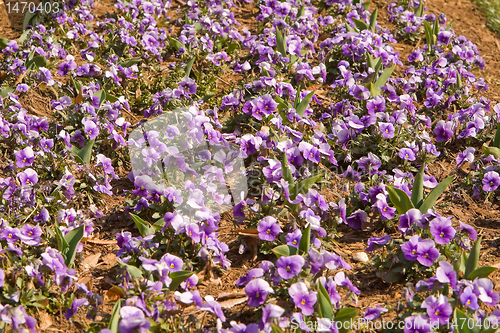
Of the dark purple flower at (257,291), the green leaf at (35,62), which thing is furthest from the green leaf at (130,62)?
the dark purple flower at (257,291)

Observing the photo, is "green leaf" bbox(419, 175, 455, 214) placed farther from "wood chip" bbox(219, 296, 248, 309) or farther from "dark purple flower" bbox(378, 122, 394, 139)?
"wood chip" bbox(219, 296, 248, 309)

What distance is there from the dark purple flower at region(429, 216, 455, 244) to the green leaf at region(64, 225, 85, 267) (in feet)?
6.46

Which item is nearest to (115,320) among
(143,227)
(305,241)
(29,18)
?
(143,227)

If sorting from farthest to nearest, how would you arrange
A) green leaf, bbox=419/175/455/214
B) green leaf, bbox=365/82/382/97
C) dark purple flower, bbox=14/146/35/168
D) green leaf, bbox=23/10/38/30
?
green leaf, bbox=23/10/38/30
green leaf, bbox=365/82/382/97
dark purple flower, bbox=14/146/35/168
green leaf, bbox=419/175/455/214

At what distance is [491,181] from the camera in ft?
10.6

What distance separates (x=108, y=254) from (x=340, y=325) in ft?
4.91

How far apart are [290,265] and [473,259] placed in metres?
0.96

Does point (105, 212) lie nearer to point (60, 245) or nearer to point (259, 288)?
point (60, 245)

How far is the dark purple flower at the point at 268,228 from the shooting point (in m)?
2.71

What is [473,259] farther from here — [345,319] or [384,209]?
[345,319]

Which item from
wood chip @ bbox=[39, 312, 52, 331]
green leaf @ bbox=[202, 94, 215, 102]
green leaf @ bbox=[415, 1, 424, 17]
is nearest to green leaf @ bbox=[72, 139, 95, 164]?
green leaf @ bbox=[202, 94, 215, 102]

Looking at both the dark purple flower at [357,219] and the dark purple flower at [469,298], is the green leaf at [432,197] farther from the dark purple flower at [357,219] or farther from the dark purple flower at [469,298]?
the dark purple flower at [469,298]

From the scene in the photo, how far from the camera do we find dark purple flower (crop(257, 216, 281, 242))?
2715mm

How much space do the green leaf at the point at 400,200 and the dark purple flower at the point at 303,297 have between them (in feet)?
2.93
